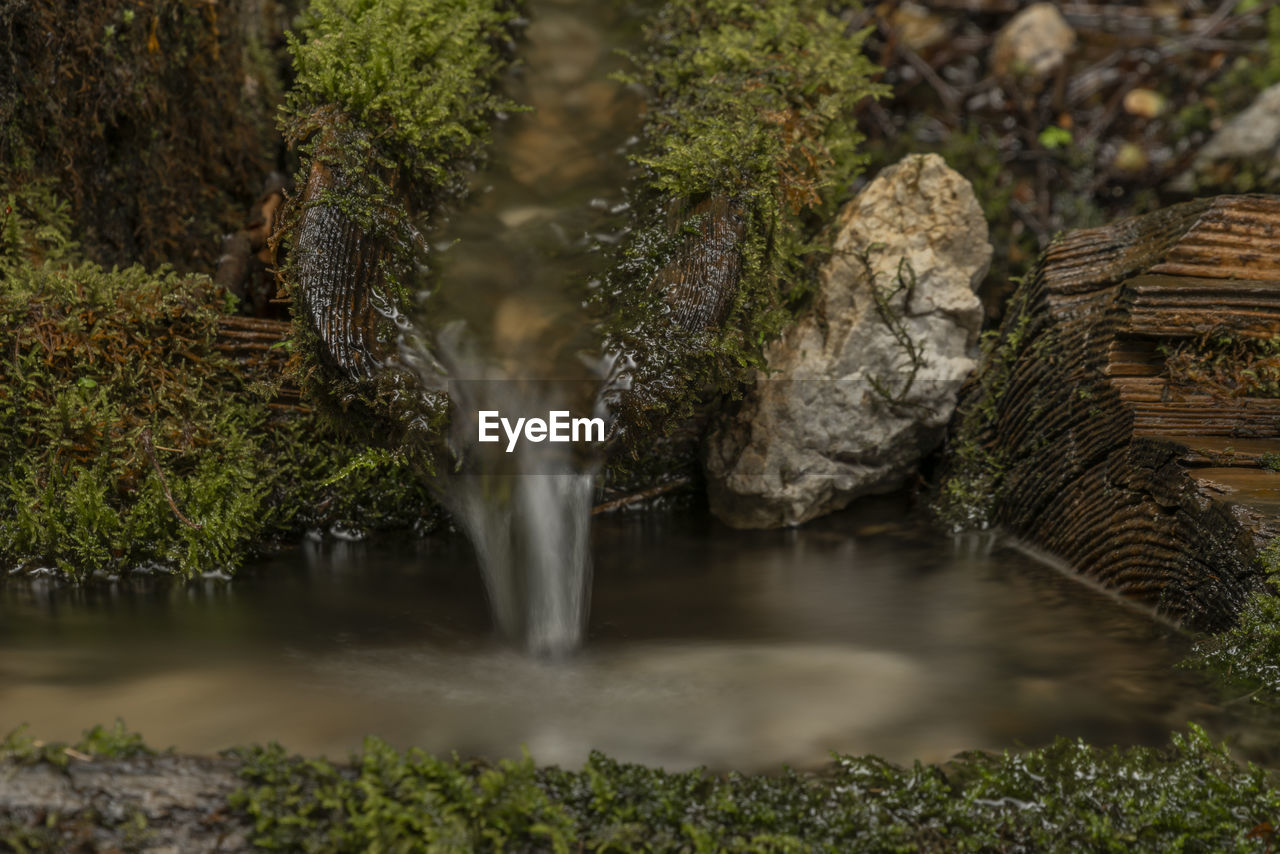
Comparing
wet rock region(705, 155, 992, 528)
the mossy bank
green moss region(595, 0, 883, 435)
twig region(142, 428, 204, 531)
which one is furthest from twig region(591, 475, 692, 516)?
twig region(142, 428, 204, 531)

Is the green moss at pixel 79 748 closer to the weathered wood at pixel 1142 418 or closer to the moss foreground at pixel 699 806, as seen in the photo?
the moss foreground at pixel 699 806

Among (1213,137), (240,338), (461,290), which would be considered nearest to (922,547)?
(461,290)

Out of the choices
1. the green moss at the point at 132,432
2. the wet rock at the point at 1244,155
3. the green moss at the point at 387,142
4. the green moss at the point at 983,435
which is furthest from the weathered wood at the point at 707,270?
the wet rock at the point at 1244,155

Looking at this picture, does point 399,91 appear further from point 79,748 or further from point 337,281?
point 79,748

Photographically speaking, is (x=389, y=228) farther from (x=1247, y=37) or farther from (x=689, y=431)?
(x=1247, y=37)

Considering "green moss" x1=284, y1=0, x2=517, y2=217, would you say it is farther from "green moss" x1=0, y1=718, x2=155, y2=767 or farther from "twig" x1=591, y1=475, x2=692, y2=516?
"green moss" x1=0, y1=718, x2=155, y2=767

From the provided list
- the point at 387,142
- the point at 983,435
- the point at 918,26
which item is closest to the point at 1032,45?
the point at 918,26
